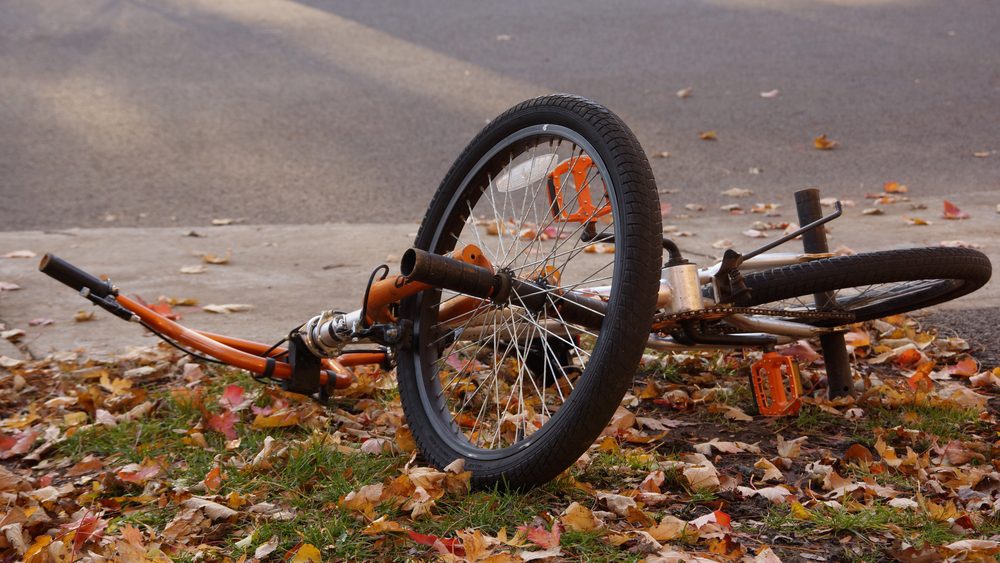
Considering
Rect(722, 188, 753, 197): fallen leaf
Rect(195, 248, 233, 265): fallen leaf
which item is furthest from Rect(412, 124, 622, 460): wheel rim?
Rect(722, 188, 753, 197): fallen leaf

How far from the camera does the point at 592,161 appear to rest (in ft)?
8.10

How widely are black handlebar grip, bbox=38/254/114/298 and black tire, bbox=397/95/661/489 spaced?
98 centimetres

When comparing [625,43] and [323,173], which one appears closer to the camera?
[323,173]

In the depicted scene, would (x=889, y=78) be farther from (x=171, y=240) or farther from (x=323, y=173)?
(x=171, y=240)

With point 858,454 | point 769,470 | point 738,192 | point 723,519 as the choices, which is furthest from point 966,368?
point 738,192

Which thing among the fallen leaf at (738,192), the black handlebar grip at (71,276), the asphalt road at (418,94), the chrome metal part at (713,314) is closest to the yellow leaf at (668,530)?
the chrome metal part at (713,314)

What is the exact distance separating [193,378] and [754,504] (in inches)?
84.8

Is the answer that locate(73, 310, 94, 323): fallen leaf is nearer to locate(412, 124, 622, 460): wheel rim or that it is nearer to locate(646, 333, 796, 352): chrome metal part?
locate(412, 124, 622, 460): wheel rim

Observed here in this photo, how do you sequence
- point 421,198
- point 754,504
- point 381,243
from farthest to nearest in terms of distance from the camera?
point 421,198 → point 381,243 → point 754,504

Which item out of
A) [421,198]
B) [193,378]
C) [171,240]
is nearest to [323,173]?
[421,198]

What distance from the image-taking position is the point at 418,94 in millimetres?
7777

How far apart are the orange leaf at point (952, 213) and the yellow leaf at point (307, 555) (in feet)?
14.3

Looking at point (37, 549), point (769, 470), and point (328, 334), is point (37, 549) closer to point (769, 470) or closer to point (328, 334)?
point (328, 334)

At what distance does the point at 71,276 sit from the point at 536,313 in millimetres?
1493
